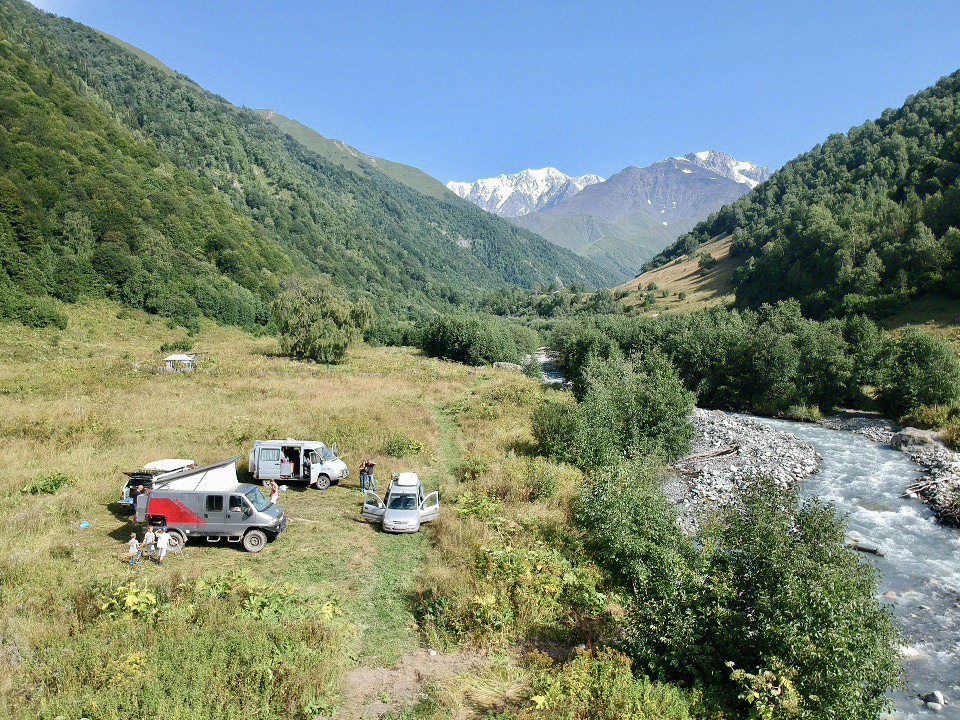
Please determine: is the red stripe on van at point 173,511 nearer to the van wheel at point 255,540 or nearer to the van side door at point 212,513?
the van side door at point 212,513

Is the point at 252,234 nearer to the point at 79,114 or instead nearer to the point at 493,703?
the point at 79,114

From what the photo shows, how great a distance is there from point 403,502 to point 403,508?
0.23 m

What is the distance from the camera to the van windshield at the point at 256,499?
16250 mm

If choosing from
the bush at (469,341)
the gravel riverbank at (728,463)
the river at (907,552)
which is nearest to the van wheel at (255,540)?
the gravel riverbank at (728,463)

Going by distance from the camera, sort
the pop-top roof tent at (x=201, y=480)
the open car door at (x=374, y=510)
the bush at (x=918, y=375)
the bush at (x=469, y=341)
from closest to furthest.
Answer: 1. the pop-top roof tent at (x=201, y=480)
2. the open car door at (x=374, y=510)
3. the bush at (x=918, y=375)
4. the bush at (x=469, y=341)

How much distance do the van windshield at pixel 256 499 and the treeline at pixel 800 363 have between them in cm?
2430

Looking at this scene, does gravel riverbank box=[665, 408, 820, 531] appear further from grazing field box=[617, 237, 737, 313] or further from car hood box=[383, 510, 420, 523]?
grazing field box=[617, 237, 737, 313]

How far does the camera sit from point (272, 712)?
926 centimetres

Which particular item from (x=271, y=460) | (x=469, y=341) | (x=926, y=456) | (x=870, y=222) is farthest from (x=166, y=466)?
(x=870, y=222)

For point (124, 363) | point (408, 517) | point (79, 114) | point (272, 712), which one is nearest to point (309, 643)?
point (272, 712)

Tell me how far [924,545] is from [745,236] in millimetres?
113544

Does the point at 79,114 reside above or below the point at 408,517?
above

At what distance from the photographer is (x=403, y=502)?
18.7 m

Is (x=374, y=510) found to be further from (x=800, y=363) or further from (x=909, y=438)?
(x=800, y=363)
